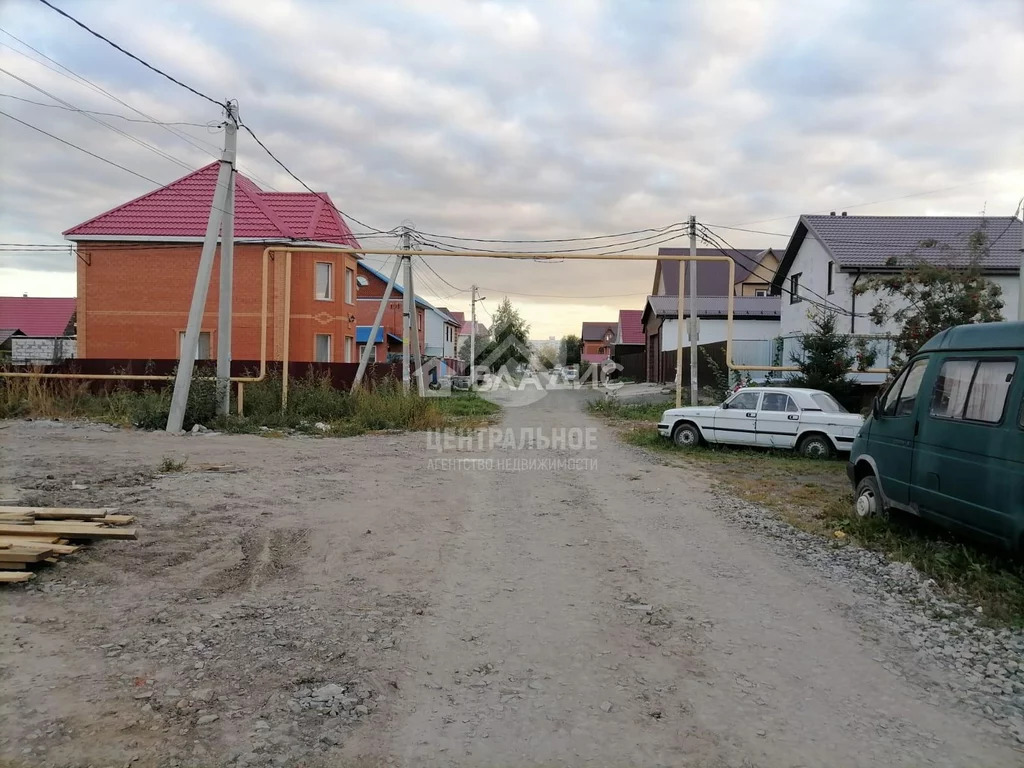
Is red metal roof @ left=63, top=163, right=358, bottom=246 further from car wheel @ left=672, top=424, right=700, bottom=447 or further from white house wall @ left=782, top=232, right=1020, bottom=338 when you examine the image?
white house wall @ left=782, top=232, right=1020, bottom=338

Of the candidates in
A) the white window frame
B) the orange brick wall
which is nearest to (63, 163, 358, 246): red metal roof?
the orange brick wall

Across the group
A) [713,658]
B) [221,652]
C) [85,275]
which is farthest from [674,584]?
[85,275]

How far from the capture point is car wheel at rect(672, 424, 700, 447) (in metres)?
15.3

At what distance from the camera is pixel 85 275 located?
83.6ft

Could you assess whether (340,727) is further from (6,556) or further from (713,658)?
(6,556)

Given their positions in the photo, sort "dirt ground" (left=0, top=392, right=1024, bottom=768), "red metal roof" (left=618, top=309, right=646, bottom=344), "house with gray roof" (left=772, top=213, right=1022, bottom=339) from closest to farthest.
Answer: "dirt ground" (left=0, top=392, right=1024, bottom=768) < "house with gray roof" (left=772, top=213, right=1022, bottom=339) < "red metal roof" (left=618, top=309, right=646, bottom=344)

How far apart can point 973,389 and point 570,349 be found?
3751 inches

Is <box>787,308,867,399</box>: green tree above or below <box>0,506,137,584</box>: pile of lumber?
above

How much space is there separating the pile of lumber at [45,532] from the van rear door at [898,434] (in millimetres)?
7307

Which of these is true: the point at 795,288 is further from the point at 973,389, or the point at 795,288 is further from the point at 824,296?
the point at 973,389

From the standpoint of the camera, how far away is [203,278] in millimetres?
15320

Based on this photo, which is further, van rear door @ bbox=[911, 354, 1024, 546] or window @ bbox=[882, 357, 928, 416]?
window @ bbox=[882, 357, 928, 416]

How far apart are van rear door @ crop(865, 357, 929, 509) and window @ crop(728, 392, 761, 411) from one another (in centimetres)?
685

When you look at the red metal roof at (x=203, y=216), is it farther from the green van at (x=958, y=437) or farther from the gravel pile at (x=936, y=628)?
the gravel pile at (x=936, y=628)
